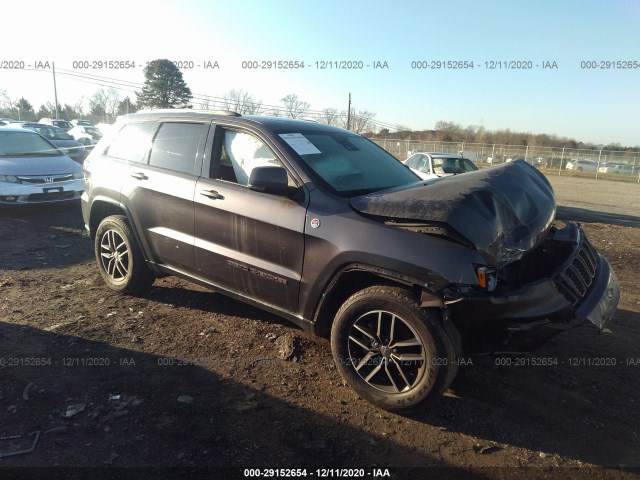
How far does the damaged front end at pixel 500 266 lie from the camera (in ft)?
8.58

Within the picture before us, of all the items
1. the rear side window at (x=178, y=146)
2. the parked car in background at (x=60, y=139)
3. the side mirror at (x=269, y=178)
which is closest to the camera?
the side mirror at (x=269, y=178)

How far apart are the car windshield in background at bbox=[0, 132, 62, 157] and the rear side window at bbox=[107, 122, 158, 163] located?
5.49 metres

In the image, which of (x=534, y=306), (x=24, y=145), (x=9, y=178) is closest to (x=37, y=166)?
(x=9, y=178)

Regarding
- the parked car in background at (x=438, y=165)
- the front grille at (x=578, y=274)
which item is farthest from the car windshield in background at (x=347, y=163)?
the parked car in background at (x=438, y=165)

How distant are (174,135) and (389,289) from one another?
8.74 feet

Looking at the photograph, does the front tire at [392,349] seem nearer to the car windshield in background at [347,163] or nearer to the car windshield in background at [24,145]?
the car windshield in background at [347,163]

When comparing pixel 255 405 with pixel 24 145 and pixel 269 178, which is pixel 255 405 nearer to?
pixel 269 178

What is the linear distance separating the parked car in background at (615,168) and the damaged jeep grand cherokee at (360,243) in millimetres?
35278

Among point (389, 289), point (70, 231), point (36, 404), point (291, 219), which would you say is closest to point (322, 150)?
point (291, 219)

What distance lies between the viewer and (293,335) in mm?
3965

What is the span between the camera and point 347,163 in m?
3.71

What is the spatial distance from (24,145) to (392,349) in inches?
378

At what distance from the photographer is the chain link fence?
32.7 metres

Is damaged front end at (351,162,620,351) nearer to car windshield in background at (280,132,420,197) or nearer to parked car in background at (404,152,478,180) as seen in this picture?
car windshield in background at (280,132,420,197)
